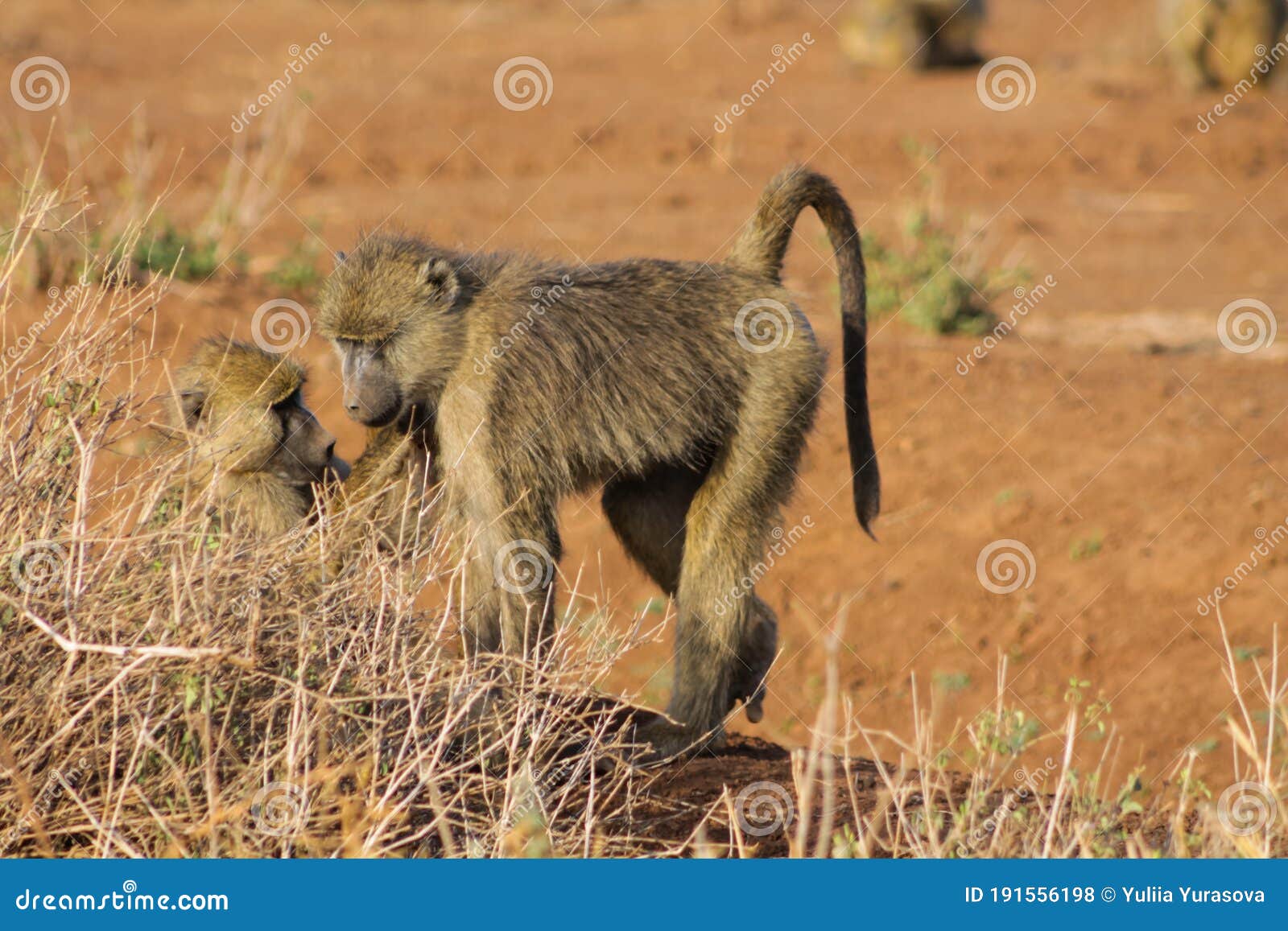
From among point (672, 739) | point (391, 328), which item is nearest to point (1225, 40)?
point (672, 739)

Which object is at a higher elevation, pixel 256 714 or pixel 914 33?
pixel 914 33

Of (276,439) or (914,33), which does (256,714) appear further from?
(914,33)

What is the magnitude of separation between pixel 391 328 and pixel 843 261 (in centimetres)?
145

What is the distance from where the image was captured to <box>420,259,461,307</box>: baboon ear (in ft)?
14.7

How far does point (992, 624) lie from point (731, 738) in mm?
1873

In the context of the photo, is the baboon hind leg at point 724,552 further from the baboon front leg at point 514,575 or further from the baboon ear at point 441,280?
the baboon ear at point 441,280

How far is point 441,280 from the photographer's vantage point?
4516 millimetres

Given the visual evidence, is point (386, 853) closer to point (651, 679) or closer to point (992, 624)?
point (651, 679)

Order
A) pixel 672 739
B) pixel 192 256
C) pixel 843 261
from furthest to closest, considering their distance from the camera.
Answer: pixel 192 256
pixel 843 261
pixel 672 739

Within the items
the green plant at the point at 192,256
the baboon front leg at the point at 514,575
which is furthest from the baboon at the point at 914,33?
the baboon front leg at the point at 514,575

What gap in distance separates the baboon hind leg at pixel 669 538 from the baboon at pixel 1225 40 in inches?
519

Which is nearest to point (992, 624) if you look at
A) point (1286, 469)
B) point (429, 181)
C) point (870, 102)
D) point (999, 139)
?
point (1286, 469)

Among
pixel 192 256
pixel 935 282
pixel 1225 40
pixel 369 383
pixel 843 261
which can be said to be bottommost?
pixel 369 383

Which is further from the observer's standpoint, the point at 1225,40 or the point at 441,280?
the point at 1225,40
